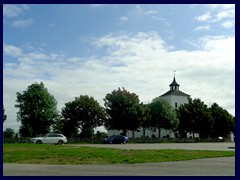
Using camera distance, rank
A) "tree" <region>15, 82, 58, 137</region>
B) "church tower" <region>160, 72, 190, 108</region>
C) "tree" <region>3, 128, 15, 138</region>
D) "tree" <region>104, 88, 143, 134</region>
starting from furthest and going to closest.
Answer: "church tower" <region>160, 72, 190, 108</region>, "tree" <region>15, 82, 58, 137</region>, "tree" <region>104, 88, 143, 134</region>, "tree" <region>3, 128, 15, 138</region>

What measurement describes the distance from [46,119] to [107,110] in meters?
13.6

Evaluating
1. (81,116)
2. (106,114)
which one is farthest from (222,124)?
(81,116)

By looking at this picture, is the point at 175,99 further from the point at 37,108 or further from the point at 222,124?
the point at 37,108

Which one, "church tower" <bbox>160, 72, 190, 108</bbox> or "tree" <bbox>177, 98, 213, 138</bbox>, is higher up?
"church tower" <bbox>160, 72, 190, 108</bbox>

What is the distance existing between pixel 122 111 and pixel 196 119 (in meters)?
20.1

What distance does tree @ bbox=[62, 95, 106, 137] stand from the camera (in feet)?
257

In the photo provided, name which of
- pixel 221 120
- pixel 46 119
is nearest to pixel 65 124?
pixel 46 119

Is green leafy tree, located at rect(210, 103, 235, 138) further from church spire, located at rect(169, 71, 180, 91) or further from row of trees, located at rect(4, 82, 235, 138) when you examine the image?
church spire, located at rect(169, 71, 180, 91)

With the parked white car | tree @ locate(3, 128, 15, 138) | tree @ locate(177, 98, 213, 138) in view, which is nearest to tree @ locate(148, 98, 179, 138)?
tree @ locate(177, 98, 213, 138)

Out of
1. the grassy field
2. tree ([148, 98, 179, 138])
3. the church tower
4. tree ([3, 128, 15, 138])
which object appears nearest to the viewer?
the grassy field

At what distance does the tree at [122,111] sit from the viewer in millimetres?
71250

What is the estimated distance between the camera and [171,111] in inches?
3211

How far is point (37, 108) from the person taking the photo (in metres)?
78.2
